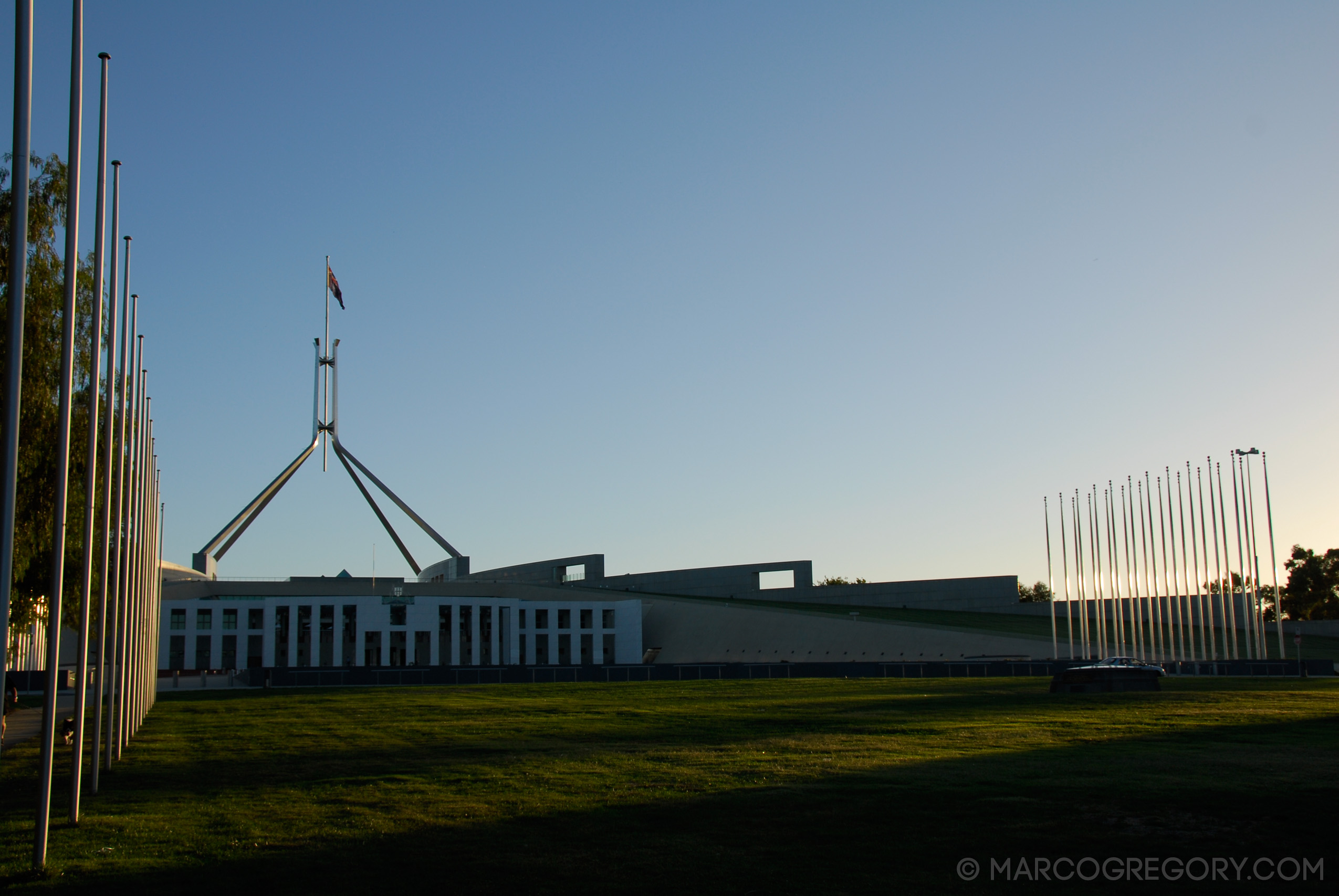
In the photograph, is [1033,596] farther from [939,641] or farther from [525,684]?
[525,684]

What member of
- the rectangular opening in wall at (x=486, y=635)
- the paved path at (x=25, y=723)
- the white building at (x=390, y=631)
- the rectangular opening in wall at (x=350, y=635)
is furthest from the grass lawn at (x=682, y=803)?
the rectangular opening in wall at (x=486, y=635)

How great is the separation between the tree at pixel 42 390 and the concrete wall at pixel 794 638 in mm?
36108

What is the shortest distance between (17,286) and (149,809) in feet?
18.2

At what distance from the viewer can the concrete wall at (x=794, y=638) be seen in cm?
5153

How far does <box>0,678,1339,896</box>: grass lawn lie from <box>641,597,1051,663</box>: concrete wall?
105ft

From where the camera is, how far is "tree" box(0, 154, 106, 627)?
1595cm

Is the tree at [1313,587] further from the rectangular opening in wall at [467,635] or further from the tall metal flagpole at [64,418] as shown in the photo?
the tall metal flagpole at [64,418]

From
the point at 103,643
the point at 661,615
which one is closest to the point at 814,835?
the point at 103,643

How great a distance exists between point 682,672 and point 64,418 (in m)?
30.1

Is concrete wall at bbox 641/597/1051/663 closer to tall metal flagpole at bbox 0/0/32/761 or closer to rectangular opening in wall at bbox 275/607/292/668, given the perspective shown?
rectangular opening in wall at bbox 275/607/292/668

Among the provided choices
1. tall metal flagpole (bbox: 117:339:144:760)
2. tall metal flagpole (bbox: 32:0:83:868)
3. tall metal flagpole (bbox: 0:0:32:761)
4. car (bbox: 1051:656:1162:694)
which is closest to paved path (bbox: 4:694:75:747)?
tall metal flagpole (bbox: 117:339:144:760)

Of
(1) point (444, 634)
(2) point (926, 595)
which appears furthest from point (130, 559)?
(2) point (926, 595)

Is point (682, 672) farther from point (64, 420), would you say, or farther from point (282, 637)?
point (64, 420)

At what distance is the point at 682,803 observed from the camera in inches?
412
